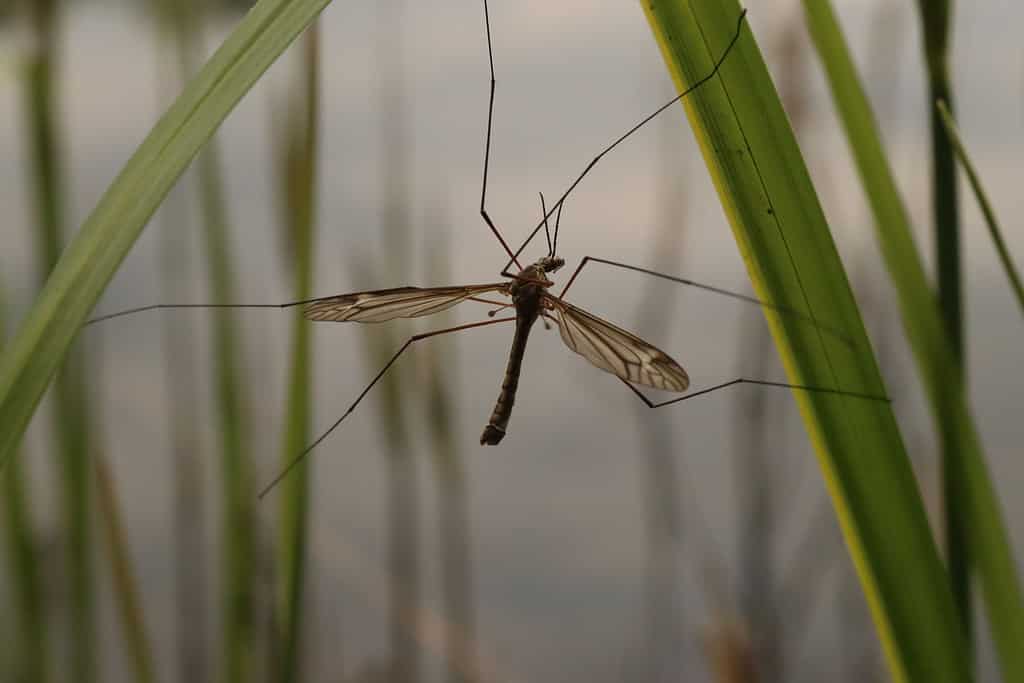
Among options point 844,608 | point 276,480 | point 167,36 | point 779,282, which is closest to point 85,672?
point 276,480

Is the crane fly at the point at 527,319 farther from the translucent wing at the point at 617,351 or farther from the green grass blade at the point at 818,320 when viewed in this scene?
the green grass blade at the point at 818,320

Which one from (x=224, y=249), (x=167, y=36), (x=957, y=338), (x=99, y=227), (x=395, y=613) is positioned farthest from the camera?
(x=395, y=613)

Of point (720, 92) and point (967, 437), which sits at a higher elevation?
point (720, 92)

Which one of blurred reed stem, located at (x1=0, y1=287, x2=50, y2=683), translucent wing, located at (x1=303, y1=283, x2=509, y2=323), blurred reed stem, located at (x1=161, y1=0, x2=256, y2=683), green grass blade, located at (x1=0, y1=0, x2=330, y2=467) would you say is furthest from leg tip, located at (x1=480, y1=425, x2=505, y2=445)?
blurred reed stem, located at (x1=0, y1=287, x2=50, y2=683)

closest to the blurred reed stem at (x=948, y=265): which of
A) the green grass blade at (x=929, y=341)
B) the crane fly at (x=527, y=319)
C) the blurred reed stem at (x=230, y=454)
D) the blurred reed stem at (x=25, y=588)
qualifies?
the green grass blade at (x=929, y=341)

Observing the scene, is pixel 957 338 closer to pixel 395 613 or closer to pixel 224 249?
pixel 224 249

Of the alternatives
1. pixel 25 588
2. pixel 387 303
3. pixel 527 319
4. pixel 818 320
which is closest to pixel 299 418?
pixel 387 303

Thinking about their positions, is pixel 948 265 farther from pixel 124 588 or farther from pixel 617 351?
pixel 124 588
